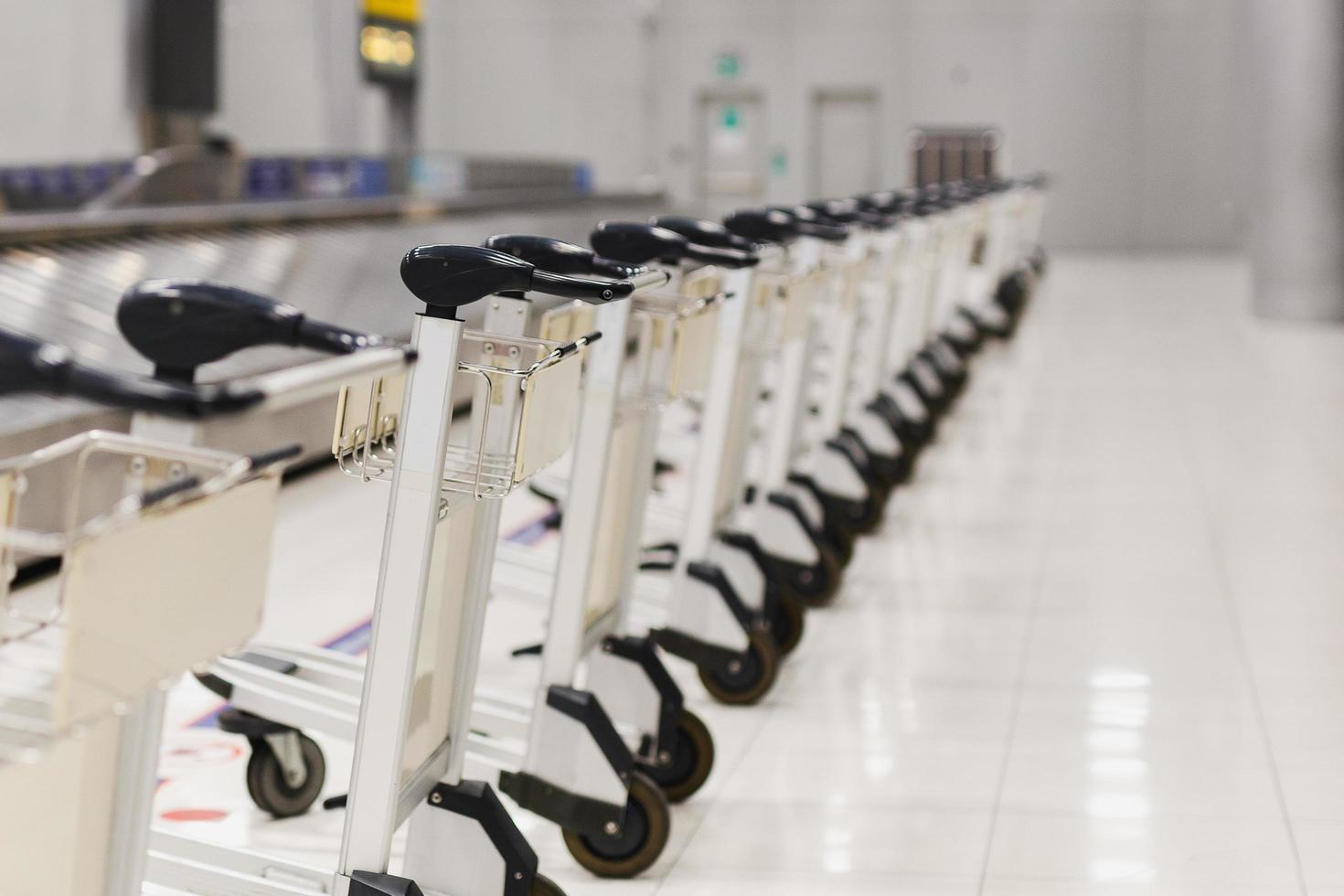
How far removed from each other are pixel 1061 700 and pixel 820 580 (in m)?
1.05

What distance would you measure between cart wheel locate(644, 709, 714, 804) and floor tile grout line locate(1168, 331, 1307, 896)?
120cm

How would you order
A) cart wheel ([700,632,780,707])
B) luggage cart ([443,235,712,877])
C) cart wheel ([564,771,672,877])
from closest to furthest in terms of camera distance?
luggage cart ([443,235,712,877])
cart wheel ([564,771,672,877])
cart wheel ([700,632,780,707])

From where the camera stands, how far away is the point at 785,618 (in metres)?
4.42

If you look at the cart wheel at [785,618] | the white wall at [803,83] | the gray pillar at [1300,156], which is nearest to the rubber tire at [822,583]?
the cart wheel at [785,618]

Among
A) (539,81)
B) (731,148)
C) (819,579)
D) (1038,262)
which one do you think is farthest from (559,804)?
(539,81)

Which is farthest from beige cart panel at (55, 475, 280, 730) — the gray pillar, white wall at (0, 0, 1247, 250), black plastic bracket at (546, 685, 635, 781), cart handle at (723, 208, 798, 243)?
white wall at (0, 0, 1247, 250)

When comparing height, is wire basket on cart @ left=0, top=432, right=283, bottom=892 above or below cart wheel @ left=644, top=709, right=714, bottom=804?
above

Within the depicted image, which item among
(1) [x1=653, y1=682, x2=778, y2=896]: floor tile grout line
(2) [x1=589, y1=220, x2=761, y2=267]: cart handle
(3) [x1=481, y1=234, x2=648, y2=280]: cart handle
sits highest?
(2) [x1=589, y1=220, x2=761, y2=267]: cart handle

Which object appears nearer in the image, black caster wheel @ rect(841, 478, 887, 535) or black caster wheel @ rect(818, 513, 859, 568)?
black caster wheel @ rect(818, 513, 859, 568)

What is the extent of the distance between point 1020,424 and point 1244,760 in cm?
530

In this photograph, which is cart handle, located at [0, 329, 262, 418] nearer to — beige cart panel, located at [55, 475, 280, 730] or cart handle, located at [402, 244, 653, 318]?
beige cart panel, located at [55, 475, 280, 730]

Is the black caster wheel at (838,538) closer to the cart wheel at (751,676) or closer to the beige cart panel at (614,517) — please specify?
the cart wheel at (751,676)

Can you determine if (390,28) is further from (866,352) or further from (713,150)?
(866,352)

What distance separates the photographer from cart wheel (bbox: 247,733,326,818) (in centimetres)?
320
